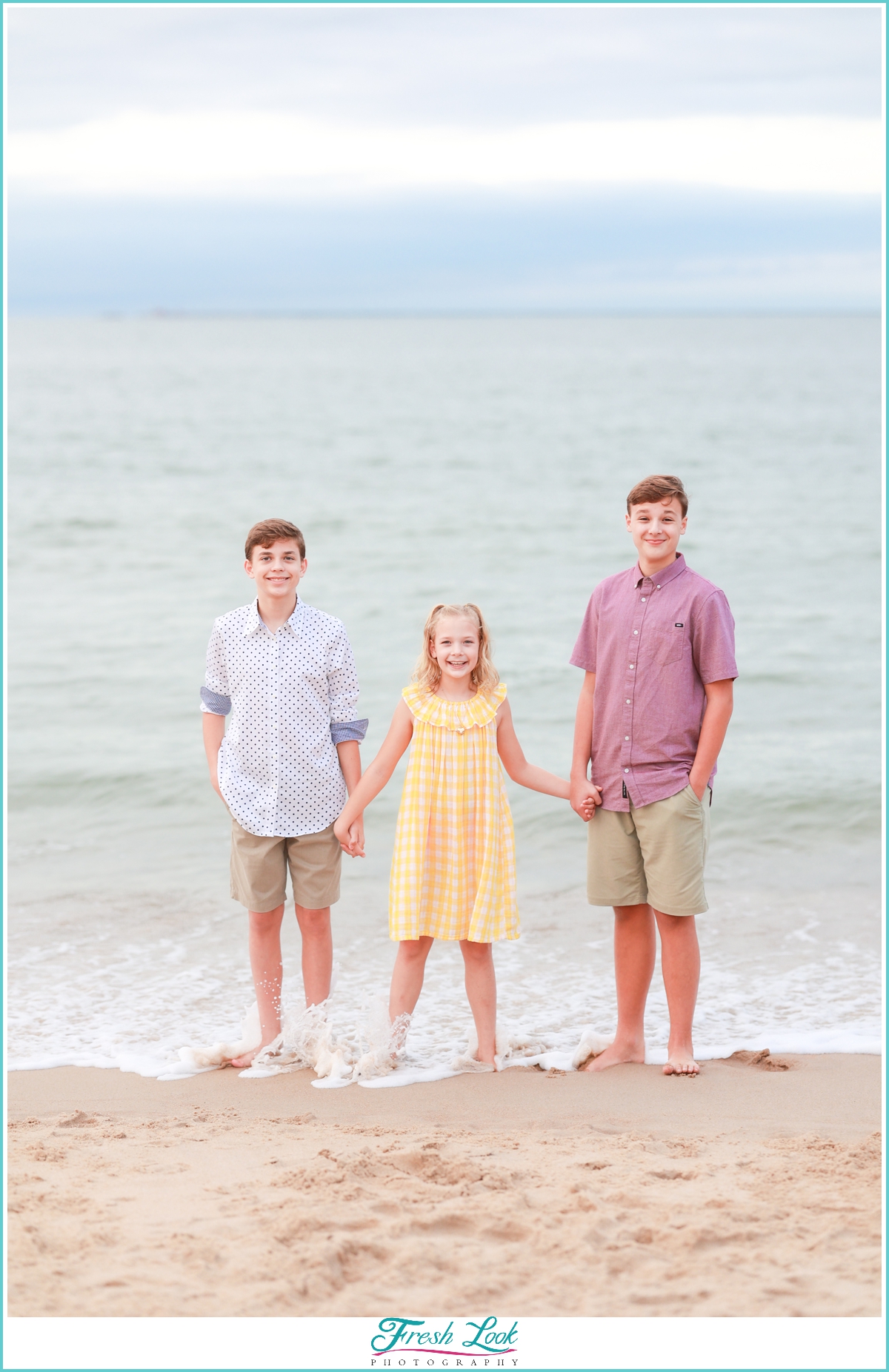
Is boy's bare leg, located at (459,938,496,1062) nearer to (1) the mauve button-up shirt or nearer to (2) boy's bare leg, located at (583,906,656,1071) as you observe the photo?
(2) boy's bare leg, located at (583,906,656,1071)

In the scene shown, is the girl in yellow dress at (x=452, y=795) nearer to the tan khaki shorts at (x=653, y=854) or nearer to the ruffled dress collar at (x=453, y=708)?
the ruffled dress collar at (x=453, y=708)

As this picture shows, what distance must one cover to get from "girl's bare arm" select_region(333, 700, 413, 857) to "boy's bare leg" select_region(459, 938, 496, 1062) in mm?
487

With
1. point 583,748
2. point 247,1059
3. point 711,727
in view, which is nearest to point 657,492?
point 711,727

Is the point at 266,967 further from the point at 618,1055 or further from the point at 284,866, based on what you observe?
the point at 618,1055

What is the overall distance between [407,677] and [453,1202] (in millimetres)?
7933

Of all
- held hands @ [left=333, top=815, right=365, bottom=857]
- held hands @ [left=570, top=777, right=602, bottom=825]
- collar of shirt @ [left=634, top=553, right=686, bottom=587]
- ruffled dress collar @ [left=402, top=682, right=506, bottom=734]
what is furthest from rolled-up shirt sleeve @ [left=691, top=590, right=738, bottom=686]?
held hands @ [left=333, top=815, right=365, bottom=857]

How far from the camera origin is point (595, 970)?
540 centimetres

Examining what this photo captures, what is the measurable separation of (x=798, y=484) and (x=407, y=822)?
20691mm

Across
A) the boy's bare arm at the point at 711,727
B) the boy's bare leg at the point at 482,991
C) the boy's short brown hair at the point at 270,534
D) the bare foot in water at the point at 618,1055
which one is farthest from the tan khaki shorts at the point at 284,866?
the boy's bare arm at the point at 711,727

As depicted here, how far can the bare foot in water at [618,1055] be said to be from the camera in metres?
4.17

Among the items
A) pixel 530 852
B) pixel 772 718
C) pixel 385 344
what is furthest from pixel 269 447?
pixel 385 344

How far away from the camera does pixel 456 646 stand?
3912 millimetres

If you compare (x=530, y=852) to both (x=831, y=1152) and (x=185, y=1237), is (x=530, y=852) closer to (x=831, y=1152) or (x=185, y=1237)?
(x=831, y=1152)

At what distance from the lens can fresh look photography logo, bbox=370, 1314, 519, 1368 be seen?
8.52 ft
